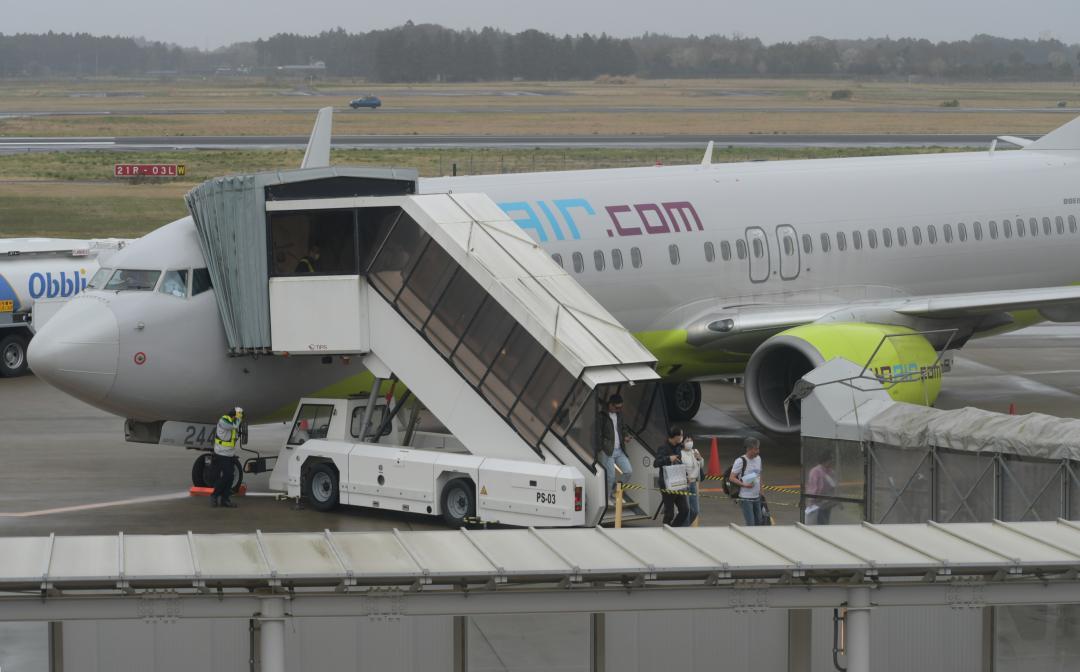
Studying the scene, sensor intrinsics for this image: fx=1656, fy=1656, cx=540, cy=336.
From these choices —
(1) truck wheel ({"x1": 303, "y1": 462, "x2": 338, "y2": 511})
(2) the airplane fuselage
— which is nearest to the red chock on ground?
(2) the airplane fuselage

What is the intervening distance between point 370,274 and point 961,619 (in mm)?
13310

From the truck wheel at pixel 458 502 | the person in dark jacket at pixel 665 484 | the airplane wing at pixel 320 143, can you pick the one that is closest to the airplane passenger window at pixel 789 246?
the person in dark jacket at pixel 665 484

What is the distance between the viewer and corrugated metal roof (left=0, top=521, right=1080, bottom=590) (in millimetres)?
12016

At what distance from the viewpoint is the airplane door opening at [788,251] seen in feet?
101

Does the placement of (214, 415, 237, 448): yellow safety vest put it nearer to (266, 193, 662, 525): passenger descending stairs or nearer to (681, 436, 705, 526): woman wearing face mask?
(266, 193, 662, 525): passenger descending stairs

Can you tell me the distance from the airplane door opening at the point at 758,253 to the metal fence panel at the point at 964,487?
1054 centimetres

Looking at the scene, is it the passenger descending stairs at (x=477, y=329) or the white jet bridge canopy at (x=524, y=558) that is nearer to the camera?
the white jet bridge canopy at (x=524, y=558)

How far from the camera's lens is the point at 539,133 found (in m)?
122

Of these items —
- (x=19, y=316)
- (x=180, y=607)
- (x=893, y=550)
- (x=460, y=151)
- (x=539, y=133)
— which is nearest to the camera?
(x=180, y=607)

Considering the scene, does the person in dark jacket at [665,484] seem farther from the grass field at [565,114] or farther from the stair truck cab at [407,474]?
the grass field at [565,114]

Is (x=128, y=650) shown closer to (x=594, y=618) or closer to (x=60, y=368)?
(x=594, y=618)

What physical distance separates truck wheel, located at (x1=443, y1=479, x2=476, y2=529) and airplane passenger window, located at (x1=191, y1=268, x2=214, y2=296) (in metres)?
4.88

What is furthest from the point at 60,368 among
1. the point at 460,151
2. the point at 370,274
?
the point at 460,151

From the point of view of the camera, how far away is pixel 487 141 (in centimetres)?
10825
